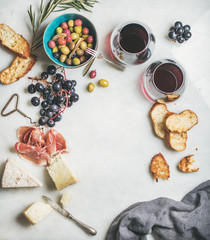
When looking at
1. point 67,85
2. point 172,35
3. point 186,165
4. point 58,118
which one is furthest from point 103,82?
point 186,165

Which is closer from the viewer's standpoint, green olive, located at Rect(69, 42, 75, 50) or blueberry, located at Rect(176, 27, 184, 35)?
green olive, located at Rect(69, 42, 75, 50)

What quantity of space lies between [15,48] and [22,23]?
15 centimetres

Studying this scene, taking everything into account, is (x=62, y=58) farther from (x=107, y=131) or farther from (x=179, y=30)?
(x=179, y=30)

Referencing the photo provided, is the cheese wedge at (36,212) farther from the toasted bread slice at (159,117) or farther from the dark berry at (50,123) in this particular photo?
the toasted bread slice at (159,117)

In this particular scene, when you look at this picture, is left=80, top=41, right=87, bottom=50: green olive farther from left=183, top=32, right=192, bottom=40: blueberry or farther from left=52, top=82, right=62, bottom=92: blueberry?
left=183, top=32, right=192, bottom=40: blueberry

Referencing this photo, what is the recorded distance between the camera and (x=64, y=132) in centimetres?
124

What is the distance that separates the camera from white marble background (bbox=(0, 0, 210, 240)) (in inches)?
48.8

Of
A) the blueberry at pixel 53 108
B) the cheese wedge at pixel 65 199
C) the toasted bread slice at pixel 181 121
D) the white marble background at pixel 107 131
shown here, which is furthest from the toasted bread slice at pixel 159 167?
the blueberry at pixel 53 108

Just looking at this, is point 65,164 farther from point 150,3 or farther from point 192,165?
point 150,3

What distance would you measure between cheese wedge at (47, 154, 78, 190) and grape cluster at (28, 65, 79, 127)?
6.6 inches

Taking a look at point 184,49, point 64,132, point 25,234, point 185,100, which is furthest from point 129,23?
point 25,234

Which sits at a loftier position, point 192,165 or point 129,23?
point 129,23

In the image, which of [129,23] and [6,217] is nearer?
[129,23]

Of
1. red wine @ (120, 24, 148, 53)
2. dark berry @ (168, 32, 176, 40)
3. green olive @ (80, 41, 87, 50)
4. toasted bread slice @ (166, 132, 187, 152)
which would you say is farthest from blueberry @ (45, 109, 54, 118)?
dark berry @ (168, 32, 176, 40)
